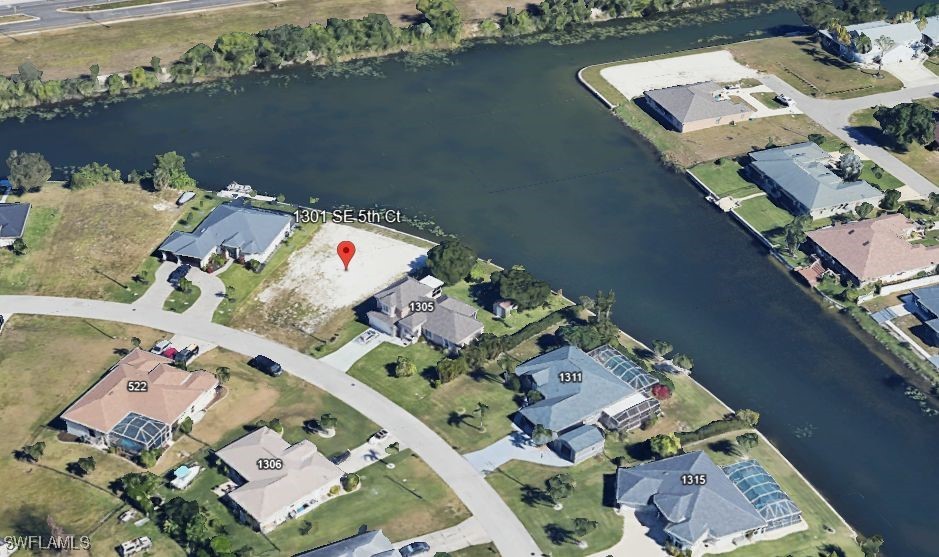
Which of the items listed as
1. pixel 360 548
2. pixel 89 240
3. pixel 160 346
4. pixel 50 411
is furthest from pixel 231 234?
pixel 360 548

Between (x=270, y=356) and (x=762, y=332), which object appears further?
(x=762, y=332)

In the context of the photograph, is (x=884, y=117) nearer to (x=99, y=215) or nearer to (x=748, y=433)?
(x=748, y=433)

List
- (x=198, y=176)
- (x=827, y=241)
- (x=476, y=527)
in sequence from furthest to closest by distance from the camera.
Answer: (x=198, y=176)
(x=827, y=241)
(x=476, y=527)

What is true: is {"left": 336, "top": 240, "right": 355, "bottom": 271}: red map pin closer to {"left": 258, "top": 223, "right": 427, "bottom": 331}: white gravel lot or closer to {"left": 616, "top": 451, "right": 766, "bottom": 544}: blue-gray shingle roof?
{"left": 258, "top": 223, "right": 427, "bottom": 331}: white gravel lot

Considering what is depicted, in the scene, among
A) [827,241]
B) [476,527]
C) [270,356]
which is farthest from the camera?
→ [827,241]

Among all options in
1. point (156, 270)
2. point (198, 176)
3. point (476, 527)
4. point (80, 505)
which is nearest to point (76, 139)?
point (198, 176)

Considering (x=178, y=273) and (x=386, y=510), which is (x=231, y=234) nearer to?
(x=178, y=273)

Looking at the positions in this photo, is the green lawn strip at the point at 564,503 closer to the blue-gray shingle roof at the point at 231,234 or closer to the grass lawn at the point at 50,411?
the grass lawn at the point at 50,411

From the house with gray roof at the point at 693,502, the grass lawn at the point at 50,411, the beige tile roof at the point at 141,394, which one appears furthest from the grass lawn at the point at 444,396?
the grass lawn at the point at 50,411
